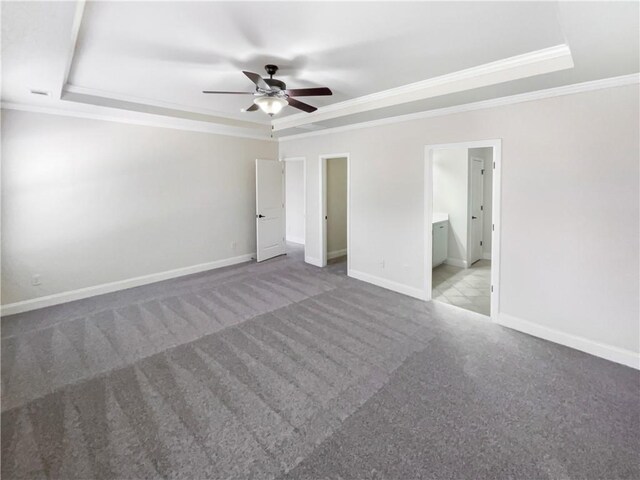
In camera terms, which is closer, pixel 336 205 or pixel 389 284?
pixel 389 284

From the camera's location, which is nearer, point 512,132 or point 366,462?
point 366,462

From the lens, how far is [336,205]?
21.1 feet

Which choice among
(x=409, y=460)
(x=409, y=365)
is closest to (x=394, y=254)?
(x=409, y=365)

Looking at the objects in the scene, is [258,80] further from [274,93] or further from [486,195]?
[486,195]

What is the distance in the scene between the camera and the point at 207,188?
5.59 metres

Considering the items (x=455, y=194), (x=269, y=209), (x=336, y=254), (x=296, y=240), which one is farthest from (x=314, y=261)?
(x=455, y=194)

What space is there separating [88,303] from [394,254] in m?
4.33

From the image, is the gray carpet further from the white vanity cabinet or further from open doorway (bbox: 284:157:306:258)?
open doorway (bbox: 284:157:306:258)

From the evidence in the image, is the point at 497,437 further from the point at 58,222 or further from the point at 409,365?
the point at 58,222

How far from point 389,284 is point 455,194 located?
8.07 feet

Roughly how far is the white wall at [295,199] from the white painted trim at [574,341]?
18.0 ft

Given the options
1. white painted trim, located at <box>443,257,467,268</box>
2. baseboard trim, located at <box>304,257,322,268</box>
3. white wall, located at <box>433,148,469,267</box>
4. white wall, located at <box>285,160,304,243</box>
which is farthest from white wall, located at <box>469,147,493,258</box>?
white wall, located at <box>285,160,304,243</box>

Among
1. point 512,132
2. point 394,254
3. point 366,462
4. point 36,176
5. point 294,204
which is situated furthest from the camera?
point 294,204

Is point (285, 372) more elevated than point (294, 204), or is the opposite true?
point (294, 204)
